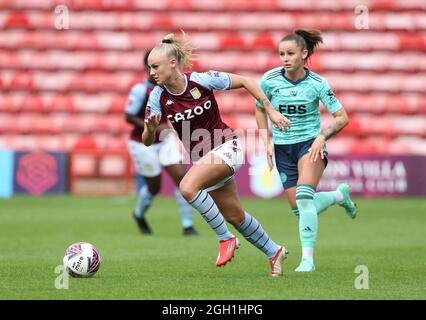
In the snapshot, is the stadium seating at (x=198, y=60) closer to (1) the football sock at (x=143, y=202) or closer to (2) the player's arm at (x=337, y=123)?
(1) the football sock at (x=143, y=202)

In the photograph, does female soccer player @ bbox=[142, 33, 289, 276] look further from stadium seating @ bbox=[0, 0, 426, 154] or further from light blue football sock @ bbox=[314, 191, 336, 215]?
stadium seating @ bbox=[0, 0, 426, 154]

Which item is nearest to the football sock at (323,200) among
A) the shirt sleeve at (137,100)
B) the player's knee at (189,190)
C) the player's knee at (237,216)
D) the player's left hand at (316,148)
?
the player's left hand at (316,148)

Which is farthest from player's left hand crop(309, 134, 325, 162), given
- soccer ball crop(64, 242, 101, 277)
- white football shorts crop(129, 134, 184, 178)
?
white football shorts crop(129, 134, 184, 178)

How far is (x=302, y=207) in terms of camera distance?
793cm

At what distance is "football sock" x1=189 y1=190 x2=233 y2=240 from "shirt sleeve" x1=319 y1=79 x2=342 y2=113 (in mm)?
1297

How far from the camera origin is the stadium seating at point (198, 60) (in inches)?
872

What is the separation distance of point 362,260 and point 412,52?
14313 millimetres

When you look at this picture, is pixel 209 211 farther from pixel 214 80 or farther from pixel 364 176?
pixel 364 176

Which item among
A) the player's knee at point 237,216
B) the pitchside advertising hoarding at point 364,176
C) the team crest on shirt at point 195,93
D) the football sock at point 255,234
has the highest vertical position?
the pitchside advertising hoarding at point 364,176

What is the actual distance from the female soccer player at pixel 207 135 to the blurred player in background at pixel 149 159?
13.9 ft

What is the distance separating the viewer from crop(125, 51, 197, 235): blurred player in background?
12023 millimetres

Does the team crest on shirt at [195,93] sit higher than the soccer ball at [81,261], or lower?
higher
